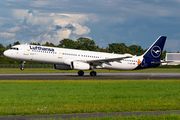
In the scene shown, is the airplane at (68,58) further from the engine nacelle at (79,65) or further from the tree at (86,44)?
the tree at (86,44)

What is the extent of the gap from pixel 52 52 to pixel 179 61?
3549 inches

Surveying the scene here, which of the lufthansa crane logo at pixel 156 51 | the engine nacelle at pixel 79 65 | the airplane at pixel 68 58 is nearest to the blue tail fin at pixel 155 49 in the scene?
the lufthansa crane logo at pixel 156 51

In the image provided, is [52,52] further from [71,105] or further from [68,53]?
[71,105]

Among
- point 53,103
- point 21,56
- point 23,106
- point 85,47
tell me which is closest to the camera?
point 23,106

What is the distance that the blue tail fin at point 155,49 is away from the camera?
4506cm

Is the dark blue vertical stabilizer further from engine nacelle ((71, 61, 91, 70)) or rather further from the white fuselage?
engine nacelle ((71, 61, 91, 70))

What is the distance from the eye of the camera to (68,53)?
128 feet

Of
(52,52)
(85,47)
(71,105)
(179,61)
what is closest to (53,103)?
(71,105)

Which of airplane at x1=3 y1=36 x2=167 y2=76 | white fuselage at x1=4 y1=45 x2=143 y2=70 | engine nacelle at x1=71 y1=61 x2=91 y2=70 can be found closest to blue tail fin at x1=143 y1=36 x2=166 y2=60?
airplane at x1=3 y1=36 x2=167 y2=76

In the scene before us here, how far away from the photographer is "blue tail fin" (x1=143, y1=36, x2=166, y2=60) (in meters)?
45.1

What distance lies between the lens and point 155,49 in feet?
149

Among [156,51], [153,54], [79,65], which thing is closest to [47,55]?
[79,65]

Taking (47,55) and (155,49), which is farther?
(155,49)

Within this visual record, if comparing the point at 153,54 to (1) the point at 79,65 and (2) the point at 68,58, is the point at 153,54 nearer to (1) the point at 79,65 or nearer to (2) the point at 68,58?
(1) the point at 79,65
